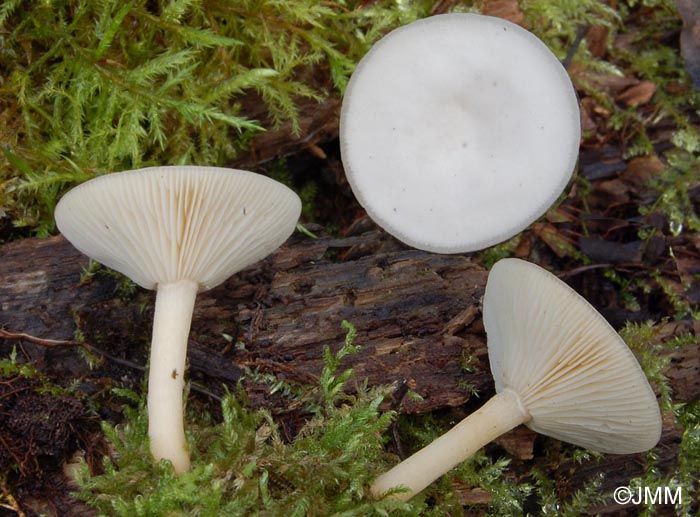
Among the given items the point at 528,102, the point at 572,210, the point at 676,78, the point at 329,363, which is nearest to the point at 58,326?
the point at 329,363

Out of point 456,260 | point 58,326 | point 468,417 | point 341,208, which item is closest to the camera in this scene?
point 468,417

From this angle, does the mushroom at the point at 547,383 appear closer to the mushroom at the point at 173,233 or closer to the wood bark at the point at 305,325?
the wood bark at the point at 305,325

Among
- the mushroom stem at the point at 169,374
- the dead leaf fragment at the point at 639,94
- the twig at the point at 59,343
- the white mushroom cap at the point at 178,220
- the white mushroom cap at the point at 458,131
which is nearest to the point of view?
the white mushroom cap at the point at 178,220

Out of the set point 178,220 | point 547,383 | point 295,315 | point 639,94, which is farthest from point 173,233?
point 639,94

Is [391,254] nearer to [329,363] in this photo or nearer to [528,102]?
[329,363]

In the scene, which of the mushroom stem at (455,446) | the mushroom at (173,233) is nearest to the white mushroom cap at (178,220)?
the mushroom at (173,233)

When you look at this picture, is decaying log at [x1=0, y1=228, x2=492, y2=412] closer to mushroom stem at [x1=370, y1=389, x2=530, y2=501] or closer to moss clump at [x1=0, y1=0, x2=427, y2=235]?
mushroom stem at [x1=370, y1=389, x2=530, y2=501]

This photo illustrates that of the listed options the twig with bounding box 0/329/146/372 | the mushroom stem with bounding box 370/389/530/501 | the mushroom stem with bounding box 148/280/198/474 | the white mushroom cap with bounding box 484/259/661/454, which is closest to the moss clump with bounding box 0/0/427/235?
the twig with bounding box 0/329/146/372

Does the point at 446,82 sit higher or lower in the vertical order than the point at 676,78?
higher
